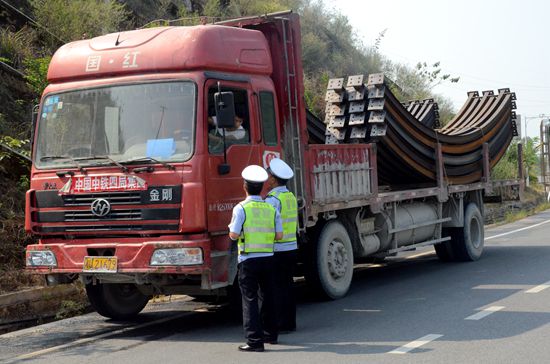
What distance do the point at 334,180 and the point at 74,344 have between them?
148 inches

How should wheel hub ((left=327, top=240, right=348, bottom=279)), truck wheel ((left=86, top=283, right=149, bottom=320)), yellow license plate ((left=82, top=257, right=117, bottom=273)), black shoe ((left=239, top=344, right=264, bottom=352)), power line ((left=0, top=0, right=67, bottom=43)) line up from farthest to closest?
power line ((left=0, top=0, right=67, bottom=43)) → wheel hub ((left=327, top=240, right=348, bottom=279)) → truck wheel ((left=86, top=283, right=149, bottom=320)) → yellow license plate ((left=82, top=257, right=117, bottom=273)) → black shoe ((left=239, top=344, right=264, bottom=352))

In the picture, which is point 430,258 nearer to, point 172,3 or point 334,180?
point 334,180

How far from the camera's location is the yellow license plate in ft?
25.2

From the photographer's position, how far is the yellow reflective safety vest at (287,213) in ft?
25.3

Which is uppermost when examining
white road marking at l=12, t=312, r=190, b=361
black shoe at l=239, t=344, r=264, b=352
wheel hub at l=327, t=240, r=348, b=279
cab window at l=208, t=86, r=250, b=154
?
cab window at l=208, t=86, r=250, b=154

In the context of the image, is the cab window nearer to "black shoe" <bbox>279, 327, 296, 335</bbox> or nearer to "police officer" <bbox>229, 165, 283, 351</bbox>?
"police officer" <bbox>229, 165, 283, 351</bbox>

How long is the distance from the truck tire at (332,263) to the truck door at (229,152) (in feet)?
5.54

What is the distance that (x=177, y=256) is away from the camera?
7430mm

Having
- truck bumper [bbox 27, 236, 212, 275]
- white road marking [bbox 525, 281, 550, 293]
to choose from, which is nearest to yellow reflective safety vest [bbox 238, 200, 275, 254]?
truck bumper [bbox 27, 236, 212, 275]

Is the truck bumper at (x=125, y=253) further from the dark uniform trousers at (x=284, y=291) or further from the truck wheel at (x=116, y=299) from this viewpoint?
the truck wheel at (x=116, y=299)

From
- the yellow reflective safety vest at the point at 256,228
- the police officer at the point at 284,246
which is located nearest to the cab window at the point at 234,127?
the police officer at the point at 284,246

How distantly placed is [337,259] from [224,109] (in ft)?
10.0

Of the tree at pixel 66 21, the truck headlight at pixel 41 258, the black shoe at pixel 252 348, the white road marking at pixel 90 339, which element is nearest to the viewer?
the black shoe at pixel 252 348

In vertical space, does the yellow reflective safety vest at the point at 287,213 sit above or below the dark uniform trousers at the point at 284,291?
above
